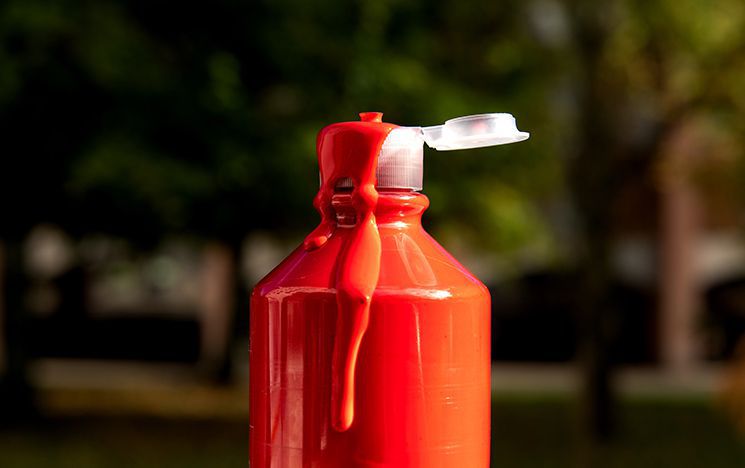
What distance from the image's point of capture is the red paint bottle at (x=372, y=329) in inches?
61.6

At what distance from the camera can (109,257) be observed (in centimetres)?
1263

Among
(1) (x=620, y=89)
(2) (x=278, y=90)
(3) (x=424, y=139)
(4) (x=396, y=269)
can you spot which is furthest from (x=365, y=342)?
(1) (x=620, y=89)

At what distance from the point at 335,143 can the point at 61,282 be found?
16451 mm

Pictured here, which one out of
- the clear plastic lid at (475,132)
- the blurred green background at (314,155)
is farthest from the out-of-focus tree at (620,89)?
the clear plastic lid at (475,132)

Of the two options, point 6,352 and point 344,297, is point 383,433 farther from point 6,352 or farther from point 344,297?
point 6,352

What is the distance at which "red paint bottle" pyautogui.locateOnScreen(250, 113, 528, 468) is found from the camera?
1.56 metres

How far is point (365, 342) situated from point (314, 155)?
5942 millimetres

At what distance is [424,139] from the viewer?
5.50ft

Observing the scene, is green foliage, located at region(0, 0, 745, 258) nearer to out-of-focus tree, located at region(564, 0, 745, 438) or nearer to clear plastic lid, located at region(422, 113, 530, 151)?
out-of-focus tree, located at region(564, 0, 745, 438)

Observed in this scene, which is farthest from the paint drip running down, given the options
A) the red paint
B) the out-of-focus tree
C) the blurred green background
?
the out-of-focus tree

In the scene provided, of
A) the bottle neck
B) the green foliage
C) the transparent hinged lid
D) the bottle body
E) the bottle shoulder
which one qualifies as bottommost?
the bottle body

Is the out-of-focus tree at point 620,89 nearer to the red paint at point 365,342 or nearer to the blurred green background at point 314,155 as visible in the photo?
the blurred green background at point 314,155

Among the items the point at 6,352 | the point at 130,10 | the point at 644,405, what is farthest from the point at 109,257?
the point at 644,405

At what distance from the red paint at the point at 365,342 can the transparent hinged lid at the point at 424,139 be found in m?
0.03
